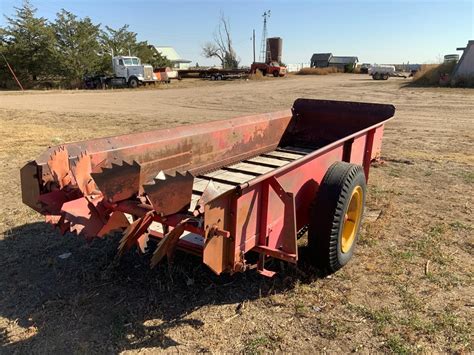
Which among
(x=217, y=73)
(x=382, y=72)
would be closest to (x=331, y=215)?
(x=217, y=73)

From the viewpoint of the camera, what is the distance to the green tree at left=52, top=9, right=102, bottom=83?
34.0 meters

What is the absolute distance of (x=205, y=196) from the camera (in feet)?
6.85

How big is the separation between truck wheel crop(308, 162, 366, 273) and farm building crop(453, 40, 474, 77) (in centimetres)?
2846

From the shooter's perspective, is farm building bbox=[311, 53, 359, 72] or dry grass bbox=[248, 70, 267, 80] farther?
farm building bbox=[311, 53, 359, 72]

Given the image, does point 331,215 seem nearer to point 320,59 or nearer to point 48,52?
point 48,52

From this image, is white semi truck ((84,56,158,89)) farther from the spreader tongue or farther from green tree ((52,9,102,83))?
the spreader tongue

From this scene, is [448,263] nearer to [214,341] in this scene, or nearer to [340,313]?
[340,313]

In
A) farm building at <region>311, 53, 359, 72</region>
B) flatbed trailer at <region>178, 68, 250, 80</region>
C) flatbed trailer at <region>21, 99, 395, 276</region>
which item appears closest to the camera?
flatbed trailer at <region>21, 99, 395, 276</region>

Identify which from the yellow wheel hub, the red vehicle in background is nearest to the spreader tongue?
the yellow wheel hub

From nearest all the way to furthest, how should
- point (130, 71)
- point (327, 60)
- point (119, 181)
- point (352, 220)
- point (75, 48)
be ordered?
point (119, 181), point (352, 220), point (130, 71), point (75, 48), point (327, 60)

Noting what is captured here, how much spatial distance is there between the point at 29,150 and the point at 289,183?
6554 mm

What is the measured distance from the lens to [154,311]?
282 cm

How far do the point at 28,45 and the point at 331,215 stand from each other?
37982mm

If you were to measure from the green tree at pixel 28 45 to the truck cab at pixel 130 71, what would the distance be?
746cm
